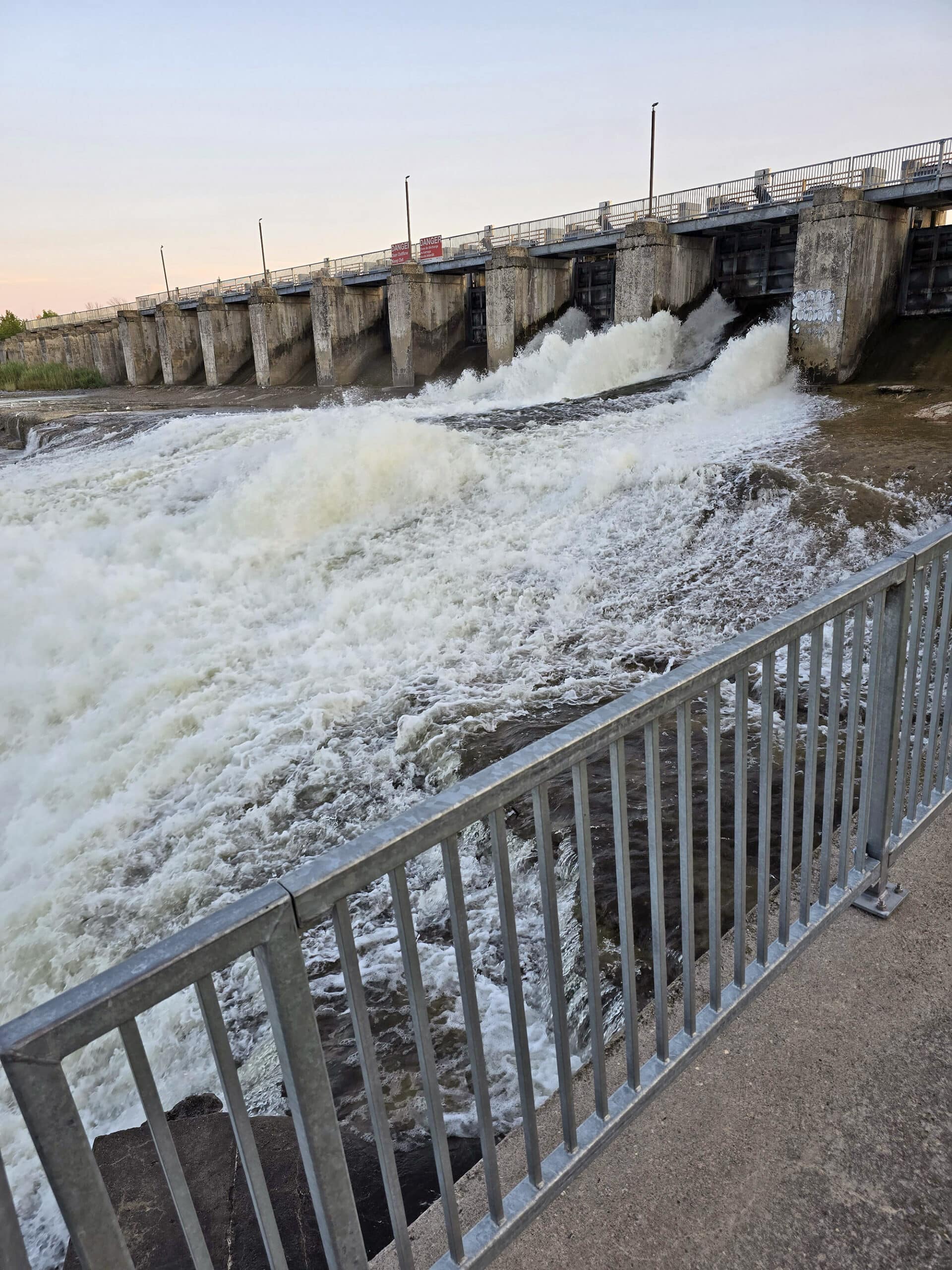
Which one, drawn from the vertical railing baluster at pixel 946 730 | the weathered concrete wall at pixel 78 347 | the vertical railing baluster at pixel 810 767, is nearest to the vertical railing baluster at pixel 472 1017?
the vertical railing baluster at pixel 810 767

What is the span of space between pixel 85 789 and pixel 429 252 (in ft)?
92.5

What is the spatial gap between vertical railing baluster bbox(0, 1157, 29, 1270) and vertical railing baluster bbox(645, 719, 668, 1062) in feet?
3.90

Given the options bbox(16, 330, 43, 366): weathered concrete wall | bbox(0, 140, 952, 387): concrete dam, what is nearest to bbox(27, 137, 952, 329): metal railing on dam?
bbox(0, 140, 952, 387): concrete dam

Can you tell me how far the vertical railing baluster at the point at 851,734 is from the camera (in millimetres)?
2340

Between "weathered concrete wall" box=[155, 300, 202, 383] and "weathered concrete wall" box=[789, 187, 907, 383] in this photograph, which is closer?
"weathered concrete wall" box=[789, 187, 907, 383]

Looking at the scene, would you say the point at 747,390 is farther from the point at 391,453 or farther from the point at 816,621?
the point at 816,621

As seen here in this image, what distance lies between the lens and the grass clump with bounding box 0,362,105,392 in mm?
48906

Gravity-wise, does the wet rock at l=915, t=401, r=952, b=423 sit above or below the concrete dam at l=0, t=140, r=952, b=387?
below

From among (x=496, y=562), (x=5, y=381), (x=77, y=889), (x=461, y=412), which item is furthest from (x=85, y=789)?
(x=5, y=381)

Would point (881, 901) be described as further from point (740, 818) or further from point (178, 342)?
point (178, 342)

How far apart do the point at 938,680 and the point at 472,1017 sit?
84.6 inches

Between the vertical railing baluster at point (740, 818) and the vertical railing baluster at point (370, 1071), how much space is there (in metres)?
1.03

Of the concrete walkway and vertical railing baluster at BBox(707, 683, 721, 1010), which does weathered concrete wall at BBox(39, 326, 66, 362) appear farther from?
the concrete walkway

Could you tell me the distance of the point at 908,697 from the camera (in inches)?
108
